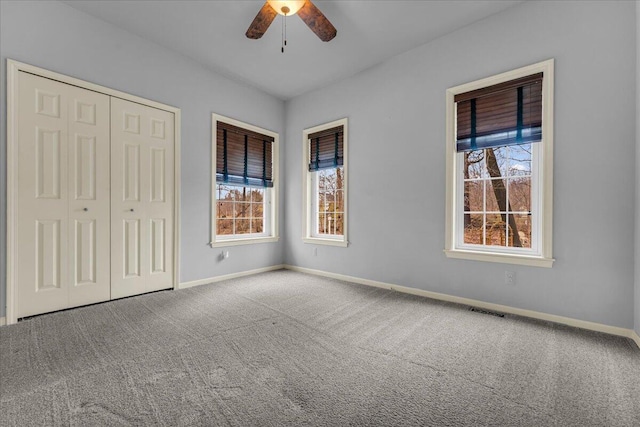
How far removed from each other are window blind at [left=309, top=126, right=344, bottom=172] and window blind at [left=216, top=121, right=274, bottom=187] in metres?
0.73

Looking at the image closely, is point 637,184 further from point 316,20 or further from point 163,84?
point 163,84

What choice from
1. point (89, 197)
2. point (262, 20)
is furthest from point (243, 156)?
point (262, 20)

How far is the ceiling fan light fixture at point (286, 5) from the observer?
7.90 feet

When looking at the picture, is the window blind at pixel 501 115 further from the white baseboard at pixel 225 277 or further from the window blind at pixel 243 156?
the white baseboard at pixel 225 277

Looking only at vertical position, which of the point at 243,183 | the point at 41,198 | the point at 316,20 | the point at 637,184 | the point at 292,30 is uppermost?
the point at 292,30

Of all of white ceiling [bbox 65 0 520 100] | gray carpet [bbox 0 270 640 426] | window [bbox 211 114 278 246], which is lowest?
gray carpet [bbox 0 270 640 426]

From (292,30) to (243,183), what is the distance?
2204 mm

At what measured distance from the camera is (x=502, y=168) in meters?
3.04

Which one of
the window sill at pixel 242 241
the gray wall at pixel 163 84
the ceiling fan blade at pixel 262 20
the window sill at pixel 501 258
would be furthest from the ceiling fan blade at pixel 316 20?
the window sill at pixel 242 241

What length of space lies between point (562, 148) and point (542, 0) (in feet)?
4.56

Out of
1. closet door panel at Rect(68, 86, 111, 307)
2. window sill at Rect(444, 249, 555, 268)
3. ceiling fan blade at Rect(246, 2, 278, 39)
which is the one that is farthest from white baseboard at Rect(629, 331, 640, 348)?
closet door panel at Rect(68, 86, 111, 307)

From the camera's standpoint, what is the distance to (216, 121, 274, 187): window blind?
425 cm

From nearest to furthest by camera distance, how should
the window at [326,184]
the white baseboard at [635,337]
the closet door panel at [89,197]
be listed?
the white baseboard at [635,337] < the closet door panel at [89,197] < the window at [326,184]

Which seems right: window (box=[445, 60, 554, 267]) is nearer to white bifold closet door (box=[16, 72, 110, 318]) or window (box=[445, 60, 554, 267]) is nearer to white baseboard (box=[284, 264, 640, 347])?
white baseboard (box=[284, 264, 640, 347])
